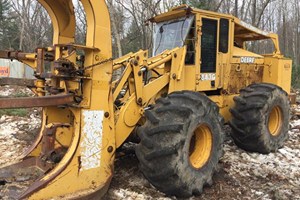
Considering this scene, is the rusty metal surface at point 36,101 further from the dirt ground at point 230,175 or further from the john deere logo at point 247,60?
the john deere logo at point 247,60

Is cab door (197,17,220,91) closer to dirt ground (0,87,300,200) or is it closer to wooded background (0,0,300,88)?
dirt ground (0,87,300,200)

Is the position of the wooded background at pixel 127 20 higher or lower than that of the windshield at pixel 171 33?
higher

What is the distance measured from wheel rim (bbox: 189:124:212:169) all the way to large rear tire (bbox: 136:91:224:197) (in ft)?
0.05

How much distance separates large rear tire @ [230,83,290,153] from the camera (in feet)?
20.4

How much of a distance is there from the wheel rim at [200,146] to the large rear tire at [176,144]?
0.01 meters

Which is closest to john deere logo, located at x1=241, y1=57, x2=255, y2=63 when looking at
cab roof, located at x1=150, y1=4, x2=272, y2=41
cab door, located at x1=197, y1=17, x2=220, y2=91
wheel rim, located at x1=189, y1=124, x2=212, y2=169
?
cab roof, located at x1=150, y1=4, x2=272, y2=41

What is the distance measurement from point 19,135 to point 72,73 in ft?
13.3

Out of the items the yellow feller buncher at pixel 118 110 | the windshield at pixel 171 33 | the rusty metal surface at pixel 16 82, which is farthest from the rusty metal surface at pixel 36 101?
the windshield at pixel 171 33

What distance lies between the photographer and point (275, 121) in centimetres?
719

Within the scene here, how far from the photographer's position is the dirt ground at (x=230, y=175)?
15.0 feet

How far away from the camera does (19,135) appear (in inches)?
295

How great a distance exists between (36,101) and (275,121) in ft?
17.2

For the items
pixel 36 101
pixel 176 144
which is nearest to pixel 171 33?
pixel 176 144

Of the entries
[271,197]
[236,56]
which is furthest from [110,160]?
[236,56]
